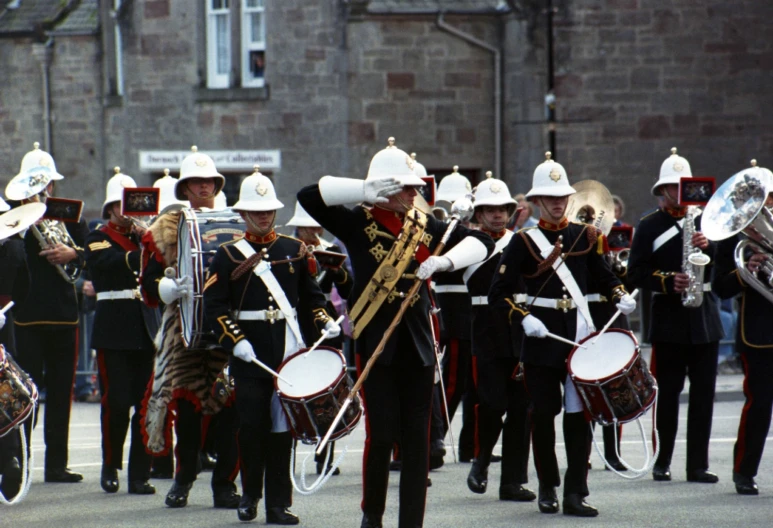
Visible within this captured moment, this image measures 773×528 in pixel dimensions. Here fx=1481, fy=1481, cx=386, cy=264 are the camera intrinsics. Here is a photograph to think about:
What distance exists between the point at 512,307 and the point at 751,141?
15027 millimetres

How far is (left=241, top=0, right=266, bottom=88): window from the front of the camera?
2330cm

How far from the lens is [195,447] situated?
9461mm

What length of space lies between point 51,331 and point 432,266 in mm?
3945

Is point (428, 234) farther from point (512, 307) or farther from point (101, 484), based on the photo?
point (101, 484)

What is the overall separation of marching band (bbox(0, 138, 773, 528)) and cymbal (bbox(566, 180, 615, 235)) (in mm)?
24

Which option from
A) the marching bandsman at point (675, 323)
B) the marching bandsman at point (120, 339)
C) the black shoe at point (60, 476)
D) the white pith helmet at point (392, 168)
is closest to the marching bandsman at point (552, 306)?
the marching bandsman at point (675, 323)

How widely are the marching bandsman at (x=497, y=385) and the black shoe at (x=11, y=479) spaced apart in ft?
9.69

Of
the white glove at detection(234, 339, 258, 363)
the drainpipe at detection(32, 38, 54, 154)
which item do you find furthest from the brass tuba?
the drainpipe at detection(32, 38, 54, 154)

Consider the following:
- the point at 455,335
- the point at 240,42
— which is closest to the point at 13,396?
the point at 455,335

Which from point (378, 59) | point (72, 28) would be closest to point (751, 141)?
point (378, 59)

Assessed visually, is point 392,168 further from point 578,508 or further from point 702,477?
point 702,477

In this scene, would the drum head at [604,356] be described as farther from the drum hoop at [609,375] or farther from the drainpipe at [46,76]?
the drainpipe at [46,76]

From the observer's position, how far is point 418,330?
772cm

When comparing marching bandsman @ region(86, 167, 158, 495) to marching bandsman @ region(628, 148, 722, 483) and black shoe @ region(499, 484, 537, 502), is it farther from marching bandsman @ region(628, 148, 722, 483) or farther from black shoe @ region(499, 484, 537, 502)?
marching bandsman @ region(628, 148, 722, 483)
